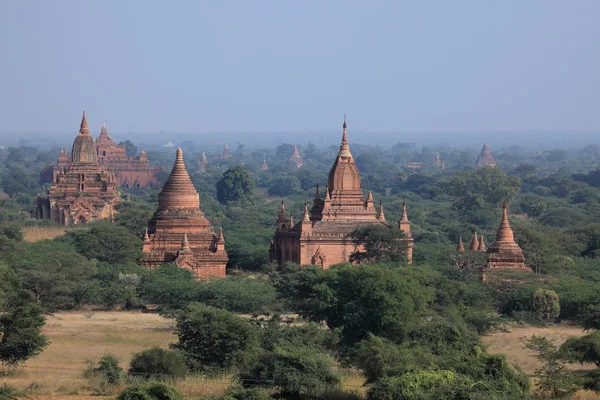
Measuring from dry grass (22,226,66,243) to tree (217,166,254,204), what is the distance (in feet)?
119

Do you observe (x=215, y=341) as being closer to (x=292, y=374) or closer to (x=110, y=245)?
(x=292, y=374)

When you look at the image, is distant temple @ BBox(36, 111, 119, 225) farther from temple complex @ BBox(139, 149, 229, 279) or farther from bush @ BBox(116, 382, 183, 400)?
bush @ BBox(116, 382, 183, 400)

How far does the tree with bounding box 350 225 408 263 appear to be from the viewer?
56312mm

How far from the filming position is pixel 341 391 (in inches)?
1223

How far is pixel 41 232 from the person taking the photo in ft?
250

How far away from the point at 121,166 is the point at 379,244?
80.8 m

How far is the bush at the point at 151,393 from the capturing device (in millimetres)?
27766

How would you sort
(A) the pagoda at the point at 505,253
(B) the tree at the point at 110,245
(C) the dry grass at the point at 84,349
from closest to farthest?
(C) the dry grass at the point at 84,349 < (A) the pagoda at the point at 505,253 < (B) the tree at the point at 110,245

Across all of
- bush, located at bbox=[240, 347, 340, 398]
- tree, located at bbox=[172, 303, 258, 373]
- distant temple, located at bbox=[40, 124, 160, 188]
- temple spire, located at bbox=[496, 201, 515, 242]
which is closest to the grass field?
bush, located at bbox=[240, 347, 340, 398]

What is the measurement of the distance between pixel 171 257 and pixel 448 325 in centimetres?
2151

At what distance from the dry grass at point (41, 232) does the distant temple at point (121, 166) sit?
49.4 m

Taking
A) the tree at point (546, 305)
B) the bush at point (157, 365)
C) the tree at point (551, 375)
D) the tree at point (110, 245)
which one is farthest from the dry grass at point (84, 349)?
the tree at point (546, 305)

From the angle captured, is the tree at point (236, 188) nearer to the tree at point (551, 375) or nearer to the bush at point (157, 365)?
the tree at point (551, 375)

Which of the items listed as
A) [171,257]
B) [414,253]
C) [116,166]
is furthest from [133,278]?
[116,166]
